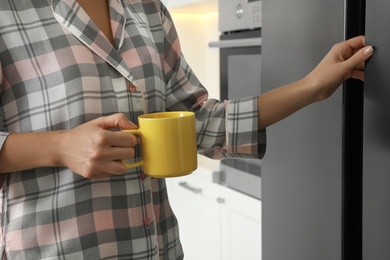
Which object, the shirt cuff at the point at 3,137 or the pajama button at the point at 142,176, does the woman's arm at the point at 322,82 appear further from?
the shirt cuff at the point at 3,137

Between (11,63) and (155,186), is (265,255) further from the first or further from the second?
(11,63)

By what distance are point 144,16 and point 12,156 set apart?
0.35 m

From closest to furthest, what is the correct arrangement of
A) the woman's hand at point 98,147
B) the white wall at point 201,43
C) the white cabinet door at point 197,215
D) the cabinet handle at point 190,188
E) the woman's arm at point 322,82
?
the woman's hand at point 98,147 → the woman's arm at point 322,82 → the white cabinet door at point 197,215 → the cabinet handle at point 190,188 → the white wall at point 201,43

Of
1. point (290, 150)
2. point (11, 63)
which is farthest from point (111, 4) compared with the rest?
point (290, 150)

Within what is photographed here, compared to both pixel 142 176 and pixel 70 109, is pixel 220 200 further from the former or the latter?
pixel 70 109

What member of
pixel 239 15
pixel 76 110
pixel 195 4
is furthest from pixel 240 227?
pixel 76 110

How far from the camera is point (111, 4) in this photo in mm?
957

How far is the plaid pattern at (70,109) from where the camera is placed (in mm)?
862

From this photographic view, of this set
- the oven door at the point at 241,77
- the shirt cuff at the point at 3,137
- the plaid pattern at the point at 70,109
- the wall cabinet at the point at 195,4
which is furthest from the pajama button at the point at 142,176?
the wall cabinet at the point at 195,4

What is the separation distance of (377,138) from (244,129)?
10.3 inches

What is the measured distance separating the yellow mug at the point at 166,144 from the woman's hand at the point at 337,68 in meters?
0.23

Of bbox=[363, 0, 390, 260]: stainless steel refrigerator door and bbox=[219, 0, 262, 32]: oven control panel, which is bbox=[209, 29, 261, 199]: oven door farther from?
bbox=[363, 0, 390, 260]: stainless steel refrigerator door

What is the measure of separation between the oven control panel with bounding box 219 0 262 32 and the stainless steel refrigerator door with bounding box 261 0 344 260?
0.66 metres

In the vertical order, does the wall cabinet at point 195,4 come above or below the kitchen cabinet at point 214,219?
above
